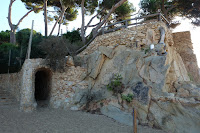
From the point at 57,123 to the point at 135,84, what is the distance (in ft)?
12.8

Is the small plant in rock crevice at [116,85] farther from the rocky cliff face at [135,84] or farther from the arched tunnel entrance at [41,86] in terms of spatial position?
the arched tunnel entrance at [41,86]

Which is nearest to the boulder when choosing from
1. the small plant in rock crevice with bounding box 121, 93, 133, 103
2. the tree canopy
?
the small plant in rock crevice with bounding box 121, 93, 133, 103

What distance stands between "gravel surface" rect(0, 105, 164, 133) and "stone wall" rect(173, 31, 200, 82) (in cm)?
646

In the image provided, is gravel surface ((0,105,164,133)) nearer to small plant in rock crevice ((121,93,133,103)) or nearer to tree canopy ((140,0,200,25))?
small plant in rock crevice ((121,93,133,103))

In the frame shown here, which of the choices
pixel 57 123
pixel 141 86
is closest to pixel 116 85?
pixel 141 86

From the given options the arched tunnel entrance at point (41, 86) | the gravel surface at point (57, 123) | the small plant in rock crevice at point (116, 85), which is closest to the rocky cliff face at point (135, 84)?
the small plant in rock crevice at point (116, 85)

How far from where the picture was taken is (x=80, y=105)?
27.8 feet

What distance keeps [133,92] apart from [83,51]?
200 inches

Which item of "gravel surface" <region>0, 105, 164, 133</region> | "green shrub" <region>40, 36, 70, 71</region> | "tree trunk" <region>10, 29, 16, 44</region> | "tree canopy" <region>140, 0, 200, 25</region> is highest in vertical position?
"tree canopy" <region>140, 0, 200, 25</region>

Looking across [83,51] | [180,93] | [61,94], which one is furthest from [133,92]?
[83,51]

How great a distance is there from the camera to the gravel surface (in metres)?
5.92

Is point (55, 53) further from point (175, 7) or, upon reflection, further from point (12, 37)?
point (12, 37)

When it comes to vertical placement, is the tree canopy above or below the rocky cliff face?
above

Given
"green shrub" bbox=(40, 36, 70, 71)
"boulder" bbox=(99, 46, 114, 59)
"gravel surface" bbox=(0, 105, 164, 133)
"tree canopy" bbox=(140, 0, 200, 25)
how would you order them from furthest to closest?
"tree canopy" bbox=(140, 0, 200, 25)
"boulder" bbox=(99, 46, 114, 59)
"green shrub" bbox=(40, 36, 70, 71)
"gravel surface" bbox=(0, 105, 164, 133)
